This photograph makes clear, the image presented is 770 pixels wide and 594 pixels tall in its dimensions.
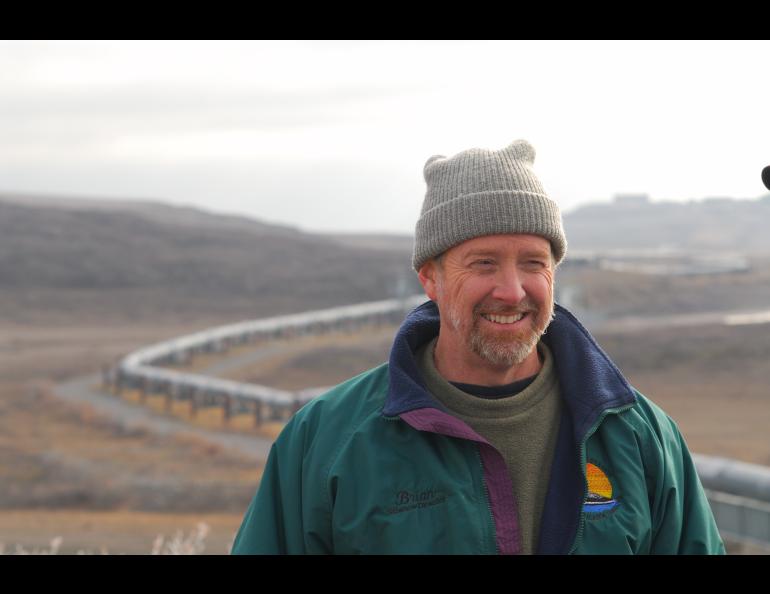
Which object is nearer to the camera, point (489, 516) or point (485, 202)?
point (489, 516)

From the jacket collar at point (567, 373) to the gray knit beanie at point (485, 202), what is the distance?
0.69ft

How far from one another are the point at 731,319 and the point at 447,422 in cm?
4927

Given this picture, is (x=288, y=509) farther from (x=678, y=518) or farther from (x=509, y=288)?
(x=678, y=518)

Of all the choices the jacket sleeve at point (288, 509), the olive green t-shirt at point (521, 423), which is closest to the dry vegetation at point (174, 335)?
the jacket sleeve at point (288, 509)

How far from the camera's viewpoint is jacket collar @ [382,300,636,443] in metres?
2.47

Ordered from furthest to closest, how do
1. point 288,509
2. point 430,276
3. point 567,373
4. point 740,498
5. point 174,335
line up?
1. point 174,335
2. point 740,498
3. point 430,276
4. point 567,373
5. point 288,509

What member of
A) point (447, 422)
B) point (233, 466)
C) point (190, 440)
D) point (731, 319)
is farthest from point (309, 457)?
point (731, 319)

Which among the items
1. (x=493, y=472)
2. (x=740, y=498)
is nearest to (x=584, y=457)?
(x=493, y=472)

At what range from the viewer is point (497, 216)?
8.37 feet

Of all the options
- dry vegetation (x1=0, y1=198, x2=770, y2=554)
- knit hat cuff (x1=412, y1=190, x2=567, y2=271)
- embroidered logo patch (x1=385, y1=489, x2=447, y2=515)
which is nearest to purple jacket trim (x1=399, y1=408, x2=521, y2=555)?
embroidered logo patch (x1=385, y1=489, x2=447, y2=515)

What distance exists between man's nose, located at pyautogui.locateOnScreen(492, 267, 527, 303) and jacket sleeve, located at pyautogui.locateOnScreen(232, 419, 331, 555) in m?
0.59

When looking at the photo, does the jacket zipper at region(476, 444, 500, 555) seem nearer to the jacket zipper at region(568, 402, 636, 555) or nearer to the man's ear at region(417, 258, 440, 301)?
the jacket zipper at region(568, 402, 636, 555)

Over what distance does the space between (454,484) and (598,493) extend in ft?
1.14

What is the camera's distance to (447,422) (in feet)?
7.89
